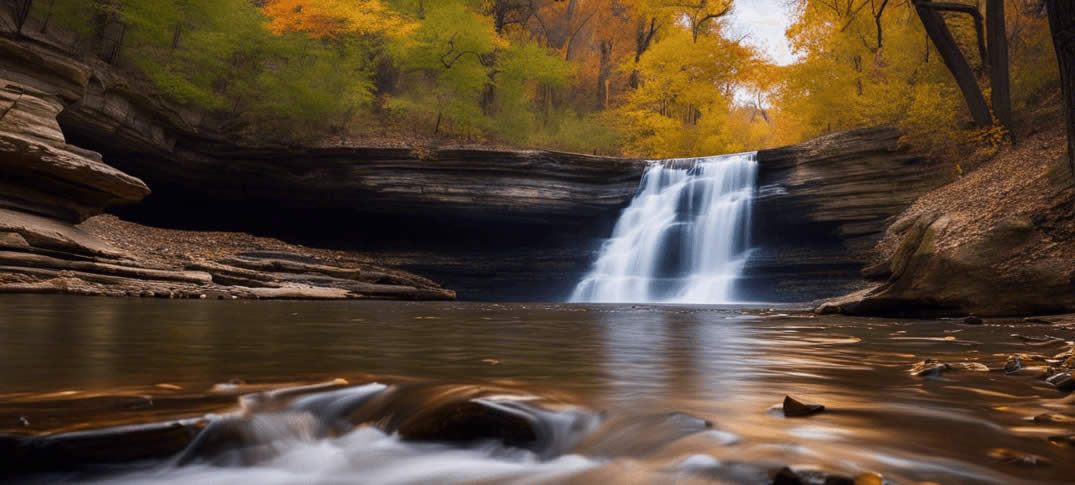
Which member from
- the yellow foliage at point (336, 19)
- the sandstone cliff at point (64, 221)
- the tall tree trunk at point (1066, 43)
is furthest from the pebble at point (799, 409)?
the yellow foliage at point (336, 19)

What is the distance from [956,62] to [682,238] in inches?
399

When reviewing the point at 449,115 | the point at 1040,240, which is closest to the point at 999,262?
the point at 1040,240

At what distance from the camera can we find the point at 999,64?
1644cm

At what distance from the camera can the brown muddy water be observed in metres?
1.65

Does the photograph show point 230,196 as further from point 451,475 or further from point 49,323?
point 451,475

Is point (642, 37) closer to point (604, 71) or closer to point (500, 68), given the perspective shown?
point (604, 71)

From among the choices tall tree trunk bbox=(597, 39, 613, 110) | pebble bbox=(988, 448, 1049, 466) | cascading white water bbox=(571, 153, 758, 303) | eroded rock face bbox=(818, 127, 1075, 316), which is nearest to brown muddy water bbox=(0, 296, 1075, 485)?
pebble bbox=(988, 448, 1049, 466)

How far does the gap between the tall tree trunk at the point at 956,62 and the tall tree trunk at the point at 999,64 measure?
308 millimetres

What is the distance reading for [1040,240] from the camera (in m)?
8.49

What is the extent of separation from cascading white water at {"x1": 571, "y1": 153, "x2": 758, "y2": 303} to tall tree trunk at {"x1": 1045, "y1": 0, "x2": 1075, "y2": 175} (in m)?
15.4

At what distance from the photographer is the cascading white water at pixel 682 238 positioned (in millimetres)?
22406

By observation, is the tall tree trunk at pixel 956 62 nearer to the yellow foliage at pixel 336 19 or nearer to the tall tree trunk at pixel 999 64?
the tall tree trunk at pixel 999 64

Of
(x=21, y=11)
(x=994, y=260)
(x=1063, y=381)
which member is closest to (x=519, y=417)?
(x=1063, y=381)

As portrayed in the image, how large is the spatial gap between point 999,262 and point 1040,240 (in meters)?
0.56
